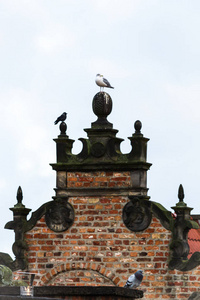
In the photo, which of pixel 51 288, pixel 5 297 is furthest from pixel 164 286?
pixel 5 297

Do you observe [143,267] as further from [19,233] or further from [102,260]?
[19,233]

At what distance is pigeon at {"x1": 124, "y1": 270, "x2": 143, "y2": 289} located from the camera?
25156 millimetres

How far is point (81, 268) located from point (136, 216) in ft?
5.56

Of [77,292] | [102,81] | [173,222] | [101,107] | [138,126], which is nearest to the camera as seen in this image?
[77,292]

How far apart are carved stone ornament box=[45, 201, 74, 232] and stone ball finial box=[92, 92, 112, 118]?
7.27 feet

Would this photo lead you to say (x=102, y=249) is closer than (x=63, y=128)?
Yes

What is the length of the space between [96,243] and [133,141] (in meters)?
2.42

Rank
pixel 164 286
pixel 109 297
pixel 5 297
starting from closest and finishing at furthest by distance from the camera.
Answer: pixel 5 297 < pixel 109 297 < pixel 164 286

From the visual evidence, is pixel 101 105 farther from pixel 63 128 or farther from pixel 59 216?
pixel 59 216

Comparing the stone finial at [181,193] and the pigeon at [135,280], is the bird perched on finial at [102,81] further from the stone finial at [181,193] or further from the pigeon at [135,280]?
the pigeon at [135,280]

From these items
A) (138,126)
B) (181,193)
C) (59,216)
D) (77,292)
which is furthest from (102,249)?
(77,292)

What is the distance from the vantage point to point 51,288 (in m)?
17.0

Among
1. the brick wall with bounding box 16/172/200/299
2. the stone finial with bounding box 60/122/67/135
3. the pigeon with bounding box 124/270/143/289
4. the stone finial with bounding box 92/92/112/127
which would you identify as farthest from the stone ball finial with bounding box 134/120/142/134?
the pigeon with bounding box 124/270/143/289

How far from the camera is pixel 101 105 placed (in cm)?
2825
